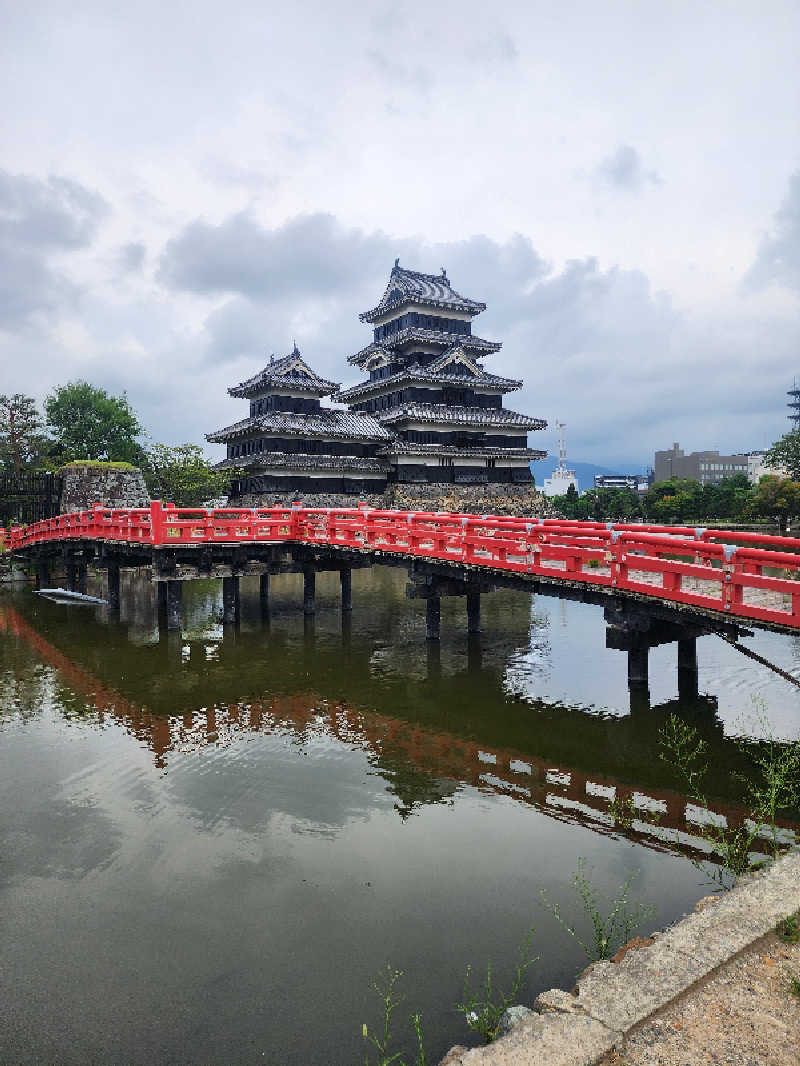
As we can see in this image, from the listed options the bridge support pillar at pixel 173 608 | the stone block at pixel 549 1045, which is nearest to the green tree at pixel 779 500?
the bridge support pillar at pixel 173 608

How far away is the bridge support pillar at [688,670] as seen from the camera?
43.0 feet

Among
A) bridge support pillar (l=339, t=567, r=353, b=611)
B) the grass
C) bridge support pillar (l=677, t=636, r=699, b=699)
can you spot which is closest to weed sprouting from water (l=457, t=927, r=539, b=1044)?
the grass

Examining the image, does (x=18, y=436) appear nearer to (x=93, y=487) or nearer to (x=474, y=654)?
(x=93, y=487)

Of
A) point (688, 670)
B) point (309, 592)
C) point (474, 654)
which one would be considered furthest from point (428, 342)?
point (688, 670)

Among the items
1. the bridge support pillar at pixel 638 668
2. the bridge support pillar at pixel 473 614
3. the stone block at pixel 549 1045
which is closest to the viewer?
the stone block at pixel 549 1045

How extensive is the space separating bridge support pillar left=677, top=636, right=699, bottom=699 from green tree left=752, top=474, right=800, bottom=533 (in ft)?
141

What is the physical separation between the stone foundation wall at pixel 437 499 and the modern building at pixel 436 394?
73 cm

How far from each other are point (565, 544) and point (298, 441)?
1057 inches

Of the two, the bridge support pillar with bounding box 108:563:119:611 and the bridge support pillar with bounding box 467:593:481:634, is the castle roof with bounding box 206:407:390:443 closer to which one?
the bridge support pillar with bounding box 108:563:119:611

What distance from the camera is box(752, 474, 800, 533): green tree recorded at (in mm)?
49594

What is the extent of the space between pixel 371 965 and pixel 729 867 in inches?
155

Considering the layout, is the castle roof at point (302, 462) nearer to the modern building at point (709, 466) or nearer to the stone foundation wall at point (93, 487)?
the stone foundation wall at point (93, 487)

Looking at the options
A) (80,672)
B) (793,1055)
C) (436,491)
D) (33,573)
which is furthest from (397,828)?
(436,491)

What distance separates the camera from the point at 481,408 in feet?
148
